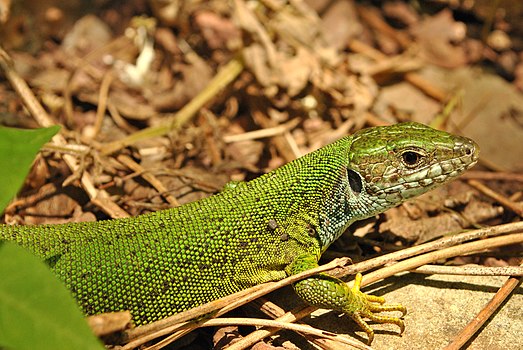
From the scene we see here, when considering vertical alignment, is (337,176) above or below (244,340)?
above

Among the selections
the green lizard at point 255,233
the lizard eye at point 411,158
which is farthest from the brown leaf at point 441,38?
the lizard eye at point 411,158

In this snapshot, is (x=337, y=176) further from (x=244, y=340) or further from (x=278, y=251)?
(x=244, y=340)

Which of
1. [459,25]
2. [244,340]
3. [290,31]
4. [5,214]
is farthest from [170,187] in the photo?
[459,25]

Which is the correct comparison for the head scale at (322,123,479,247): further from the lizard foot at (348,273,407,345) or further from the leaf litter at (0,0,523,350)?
the leaf litter at (0,0,523,350)

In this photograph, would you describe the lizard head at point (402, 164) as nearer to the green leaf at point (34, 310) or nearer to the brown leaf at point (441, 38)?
the green leaf at point (34, 310)

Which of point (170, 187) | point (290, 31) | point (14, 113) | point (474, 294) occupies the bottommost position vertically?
point (474, 294)

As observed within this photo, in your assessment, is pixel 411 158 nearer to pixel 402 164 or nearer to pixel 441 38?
pixel 402 164

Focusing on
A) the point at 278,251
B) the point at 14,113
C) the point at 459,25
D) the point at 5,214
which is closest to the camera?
the point at 278,251
